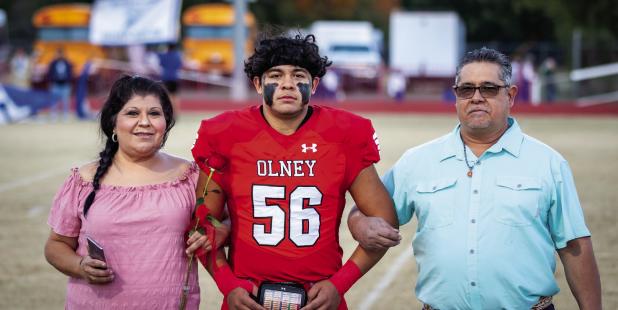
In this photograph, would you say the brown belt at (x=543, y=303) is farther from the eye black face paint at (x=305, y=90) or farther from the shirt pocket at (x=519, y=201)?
the eye black face paint at (x=305, y=90)

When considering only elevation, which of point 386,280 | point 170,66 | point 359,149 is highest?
point 170,66

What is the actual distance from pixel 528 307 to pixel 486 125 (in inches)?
29.4

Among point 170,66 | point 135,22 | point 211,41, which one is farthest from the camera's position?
point 211,41

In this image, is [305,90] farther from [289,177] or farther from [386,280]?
[386,280]

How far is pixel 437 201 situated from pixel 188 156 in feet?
38.9

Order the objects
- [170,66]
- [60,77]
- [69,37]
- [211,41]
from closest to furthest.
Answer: [170,66], [60,77], [69,37], [211,41]

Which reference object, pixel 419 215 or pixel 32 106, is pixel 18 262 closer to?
pixel 419 215

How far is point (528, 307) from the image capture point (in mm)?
3922

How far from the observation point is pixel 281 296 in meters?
3.90

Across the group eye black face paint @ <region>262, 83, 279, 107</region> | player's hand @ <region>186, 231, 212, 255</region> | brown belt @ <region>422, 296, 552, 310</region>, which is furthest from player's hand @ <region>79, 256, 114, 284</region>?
brown belt @ <region>422, 296, 552, 310</region>

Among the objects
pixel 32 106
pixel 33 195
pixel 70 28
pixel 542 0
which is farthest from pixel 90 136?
pixel 70 28

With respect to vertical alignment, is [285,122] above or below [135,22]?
below

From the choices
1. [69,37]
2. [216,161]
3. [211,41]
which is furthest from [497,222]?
[211,41]

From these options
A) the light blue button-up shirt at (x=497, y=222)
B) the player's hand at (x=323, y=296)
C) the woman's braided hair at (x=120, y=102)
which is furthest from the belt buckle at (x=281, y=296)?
the woman's braided hair at (x=120, y=102)
